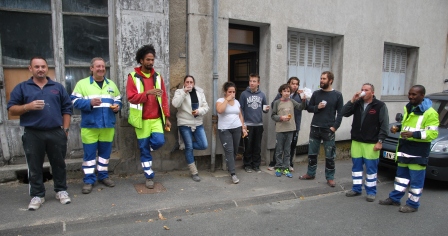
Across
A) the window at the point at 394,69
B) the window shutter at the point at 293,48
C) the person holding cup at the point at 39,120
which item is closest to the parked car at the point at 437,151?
the window shutter at the point at 293,48

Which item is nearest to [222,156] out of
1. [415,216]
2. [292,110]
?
[292,110]

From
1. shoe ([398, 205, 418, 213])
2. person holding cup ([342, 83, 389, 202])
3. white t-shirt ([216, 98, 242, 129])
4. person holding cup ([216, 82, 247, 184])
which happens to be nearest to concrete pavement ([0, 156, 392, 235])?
person holding cup ([216, 82, 247, 184])

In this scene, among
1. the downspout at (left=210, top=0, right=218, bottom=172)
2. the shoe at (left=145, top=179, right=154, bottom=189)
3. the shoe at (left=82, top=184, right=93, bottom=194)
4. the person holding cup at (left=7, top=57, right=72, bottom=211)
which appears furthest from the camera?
the downspout at (left=210, top=0, right=218, bottom=172)

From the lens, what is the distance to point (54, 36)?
17.3 ft

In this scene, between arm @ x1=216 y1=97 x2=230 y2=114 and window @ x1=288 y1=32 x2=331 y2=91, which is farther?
window @ x1=288 y1=32 x2=331 y2=91

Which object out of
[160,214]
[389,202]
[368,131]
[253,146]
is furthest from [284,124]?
[160,214]

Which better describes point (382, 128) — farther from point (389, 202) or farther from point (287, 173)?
point (287, 173)

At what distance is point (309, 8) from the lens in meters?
7.20

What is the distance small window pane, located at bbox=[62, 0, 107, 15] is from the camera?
210 inches

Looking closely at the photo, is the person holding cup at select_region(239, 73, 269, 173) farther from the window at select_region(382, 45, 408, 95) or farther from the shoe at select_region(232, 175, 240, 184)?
the window at select_region(382, 45, 408, 95)

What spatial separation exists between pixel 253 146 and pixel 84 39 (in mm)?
3711

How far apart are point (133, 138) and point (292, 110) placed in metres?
3.05

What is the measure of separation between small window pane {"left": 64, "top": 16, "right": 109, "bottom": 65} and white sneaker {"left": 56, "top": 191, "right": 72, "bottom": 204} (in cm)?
226

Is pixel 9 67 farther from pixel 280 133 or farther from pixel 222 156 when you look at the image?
pixel 280 133
